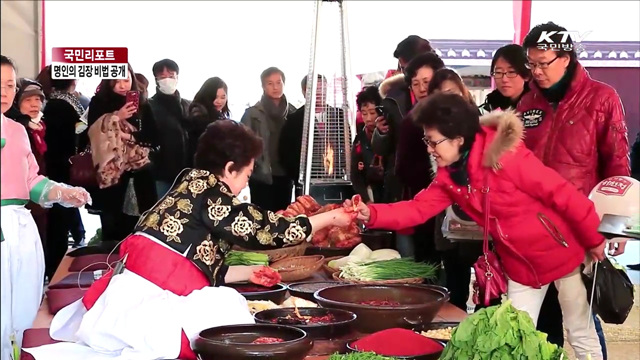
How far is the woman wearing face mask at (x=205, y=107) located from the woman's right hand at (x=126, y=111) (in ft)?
1.11

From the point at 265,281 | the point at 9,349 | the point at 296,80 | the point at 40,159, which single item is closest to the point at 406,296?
the point at 265,281


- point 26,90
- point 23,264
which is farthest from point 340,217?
point 26,90

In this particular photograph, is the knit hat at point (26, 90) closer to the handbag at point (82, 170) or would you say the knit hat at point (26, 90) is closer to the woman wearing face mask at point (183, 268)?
the handbag at point (82, 170)

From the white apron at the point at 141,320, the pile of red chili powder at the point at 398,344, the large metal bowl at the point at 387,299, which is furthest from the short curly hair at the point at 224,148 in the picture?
the pile of red chili powder at the point at 398,344

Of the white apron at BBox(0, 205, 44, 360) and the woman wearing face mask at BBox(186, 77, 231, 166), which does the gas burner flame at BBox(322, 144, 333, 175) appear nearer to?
the woman wearing face mask at BBox(186, 77, 231, 166)

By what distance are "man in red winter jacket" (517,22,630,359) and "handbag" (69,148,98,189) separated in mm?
2685

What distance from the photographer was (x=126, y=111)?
4766 mm

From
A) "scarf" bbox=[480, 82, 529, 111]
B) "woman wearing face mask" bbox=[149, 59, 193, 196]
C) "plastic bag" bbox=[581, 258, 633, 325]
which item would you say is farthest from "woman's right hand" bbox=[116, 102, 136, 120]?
"plastic bag" bbox=[581, 258, 633, 325]

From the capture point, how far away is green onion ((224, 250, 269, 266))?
3.26 meters

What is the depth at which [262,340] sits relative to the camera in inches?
78.5

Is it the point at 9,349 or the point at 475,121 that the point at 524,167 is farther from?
the point at 9,349

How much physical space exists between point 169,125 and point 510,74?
218 centimetres

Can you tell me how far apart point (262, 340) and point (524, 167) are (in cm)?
106

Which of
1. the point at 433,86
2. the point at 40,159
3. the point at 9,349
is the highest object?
the point at 433,86
